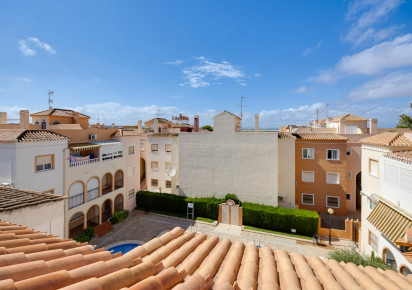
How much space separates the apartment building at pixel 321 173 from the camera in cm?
2731

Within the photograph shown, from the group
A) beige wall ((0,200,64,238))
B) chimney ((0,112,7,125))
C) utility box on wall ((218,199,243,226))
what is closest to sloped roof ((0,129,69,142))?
beige wall ((0,200,64,238))

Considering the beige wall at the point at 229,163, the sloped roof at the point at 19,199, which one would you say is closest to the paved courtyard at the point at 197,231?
the beige wall at the point at 229,163

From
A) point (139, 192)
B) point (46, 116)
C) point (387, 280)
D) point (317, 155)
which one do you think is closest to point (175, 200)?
point (139, 192)

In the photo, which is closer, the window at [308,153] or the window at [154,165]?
the window at [308,153]

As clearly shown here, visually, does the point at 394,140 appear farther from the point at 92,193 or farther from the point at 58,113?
the point at 58,113

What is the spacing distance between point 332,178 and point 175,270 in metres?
29.4

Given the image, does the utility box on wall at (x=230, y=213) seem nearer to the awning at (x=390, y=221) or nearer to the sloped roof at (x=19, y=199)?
the awning at (x=390, y=221)

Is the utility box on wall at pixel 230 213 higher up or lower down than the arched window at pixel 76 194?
lower down

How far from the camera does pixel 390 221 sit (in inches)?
512

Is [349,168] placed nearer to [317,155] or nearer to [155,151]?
[317,155]

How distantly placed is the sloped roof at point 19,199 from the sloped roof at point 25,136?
25.3ft

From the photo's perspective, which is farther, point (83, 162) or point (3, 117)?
point (3, 117)

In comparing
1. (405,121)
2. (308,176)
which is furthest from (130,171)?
(405,121)

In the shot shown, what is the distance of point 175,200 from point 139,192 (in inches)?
229
